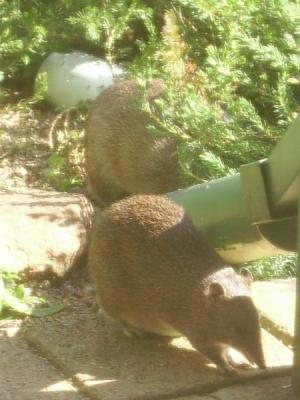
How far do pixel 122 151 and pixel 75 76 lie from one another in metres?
0.66

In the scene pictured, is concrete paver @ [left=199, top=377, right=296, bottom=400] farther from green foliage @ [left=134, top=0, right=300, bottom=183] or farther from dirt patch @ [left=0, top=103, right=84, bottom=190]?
dirt patch @ [left=0, top=103, right=84, bottom=190]

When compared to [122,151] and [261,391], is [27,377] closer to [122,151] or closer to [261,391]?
[261,391]

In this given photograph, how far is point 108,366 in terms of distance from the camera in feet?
12.0

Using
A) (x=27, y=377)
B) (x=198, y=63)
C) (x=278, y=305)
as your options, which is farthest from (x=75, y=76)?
(x=27, y=377)

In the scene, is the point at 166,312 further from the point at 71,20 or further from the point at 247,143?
the point at 71,20

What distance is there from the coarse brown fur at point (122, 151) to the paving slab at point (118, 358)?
1836 mm

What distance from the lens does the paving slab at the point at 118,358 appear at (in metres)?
3.46

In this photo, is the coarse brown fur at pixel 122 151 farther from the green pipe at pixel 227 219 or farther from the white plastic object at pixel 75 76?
the green pipe at pixel 227 219

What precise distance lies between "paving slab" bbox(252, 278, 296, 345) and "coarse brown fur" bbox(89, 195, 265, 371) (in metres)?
0.21

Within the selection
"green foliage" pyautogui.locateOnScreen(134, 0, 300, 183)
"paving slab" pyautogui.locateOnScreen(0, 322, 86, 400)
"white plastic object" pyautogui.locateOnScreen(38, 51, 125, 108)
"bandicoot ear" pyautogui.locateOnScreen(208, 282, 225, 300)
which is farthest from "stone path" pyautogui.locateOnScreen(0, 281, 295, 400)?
"white plastic object" pyautogui.locateOnScreen(38, 51, 125, 108)

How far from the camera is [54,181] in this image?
19.3ft

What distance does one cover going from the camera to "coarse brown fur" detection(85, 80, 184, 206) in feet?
19.7

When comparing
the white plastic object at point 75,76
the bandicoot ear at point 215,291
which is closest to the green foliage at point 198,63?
the white plastic object at point 75,76

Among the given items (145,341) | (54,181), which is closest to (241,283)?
(145,341)
